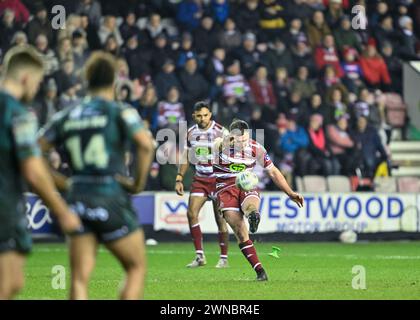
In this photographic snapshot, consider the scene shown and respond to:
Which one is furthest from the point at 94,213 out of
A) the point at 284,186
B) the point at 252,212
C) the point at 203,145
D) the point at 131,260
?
the point at 203,145

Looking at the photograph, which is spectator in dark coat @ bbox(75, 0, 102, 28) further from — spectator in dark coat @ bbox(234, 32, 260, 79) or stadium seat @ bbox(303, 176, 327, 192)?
stadium seat @ bbox(303, 176, 327, 192)

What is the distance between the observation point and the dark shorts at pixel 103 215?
29.6ft

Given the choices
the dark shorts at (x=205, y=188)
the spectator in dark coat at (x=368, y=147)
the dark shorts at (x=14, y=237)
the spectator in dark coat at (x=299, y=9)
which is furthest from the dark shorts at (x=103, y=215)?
the spectator in dark coat at (x=299, y=9)

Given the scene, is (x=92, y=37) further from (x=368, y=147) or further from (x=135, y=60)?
(x=368, y=147)

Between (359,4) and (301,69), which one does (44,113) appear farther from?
(359,4)

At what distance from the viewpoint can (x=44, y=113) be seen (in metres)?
23.1

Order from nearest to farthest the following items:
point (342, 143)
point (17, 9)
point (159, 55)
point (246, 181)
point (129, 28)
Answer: point (246, 181) → point (17, 9) → point (159, 55) → point (129, 28) → point (342, 143)

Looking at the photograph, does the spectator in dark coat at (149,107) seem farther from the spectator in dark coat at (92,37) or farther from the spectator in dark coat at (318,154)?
the spectator in dark coat at (318,154)

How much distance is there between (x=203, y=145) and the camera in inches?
733

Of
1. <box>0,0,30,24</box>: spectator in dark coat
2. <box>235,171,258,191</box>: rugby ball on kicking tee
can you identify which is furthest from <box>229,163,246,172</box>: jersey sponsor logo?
<box>0,0,30,24</box>: spectator in dark coat

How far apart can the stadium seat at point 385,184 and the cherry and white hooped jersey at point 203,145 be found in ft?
25.2

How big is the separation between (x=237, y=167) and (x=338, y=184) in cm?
903

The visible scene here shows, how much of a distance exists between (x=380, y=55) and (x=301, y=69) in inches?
117
